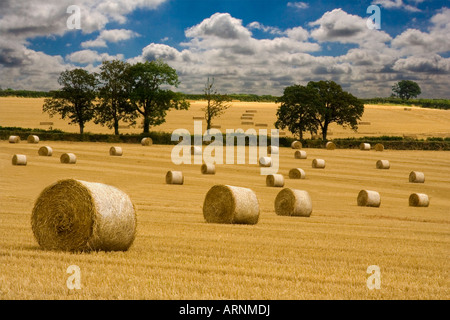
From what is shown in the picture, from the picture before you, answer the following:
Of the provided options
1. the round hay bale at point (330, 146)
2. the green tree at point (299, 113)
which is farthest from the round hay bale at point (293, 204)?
the green tree at point (299, 113)

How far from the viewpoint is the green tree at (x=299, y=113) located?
74375 mm

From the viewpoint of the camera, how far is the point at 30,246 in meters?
11.9

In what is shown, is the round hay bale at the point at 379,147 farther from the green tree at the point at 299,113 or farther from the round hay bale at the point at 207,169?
the round hay bale at the point at 207,169

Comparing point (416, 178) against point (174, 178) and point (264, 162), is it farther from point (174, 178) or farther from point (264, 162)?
point (174, 178)

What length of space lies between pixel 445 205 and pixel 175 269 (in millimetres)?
23170

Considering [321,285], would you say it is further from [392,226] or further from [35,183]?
[35,183]

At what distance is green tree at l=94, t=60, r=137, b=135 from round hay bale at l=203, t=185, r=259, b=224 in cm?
5768

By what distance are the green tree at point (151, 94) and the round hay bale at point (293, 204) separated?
5358 centimetres

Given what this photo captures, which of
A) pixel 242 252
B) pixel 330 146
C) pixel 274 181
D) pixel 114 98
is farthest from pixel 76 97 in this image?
pixel 242 252

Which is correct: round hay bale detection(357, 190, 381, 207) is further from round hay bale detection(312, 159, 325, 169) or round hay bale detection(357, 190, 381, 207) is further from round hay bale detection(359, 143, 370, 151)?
round hay bale detection(359, 143, 370, 151)

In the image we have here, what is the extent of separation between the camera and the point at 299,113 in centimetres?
7512

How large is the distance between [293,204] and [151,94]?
5594 cm

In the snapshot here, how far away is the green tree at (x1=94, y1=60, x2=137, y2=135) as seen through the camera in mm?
74750
